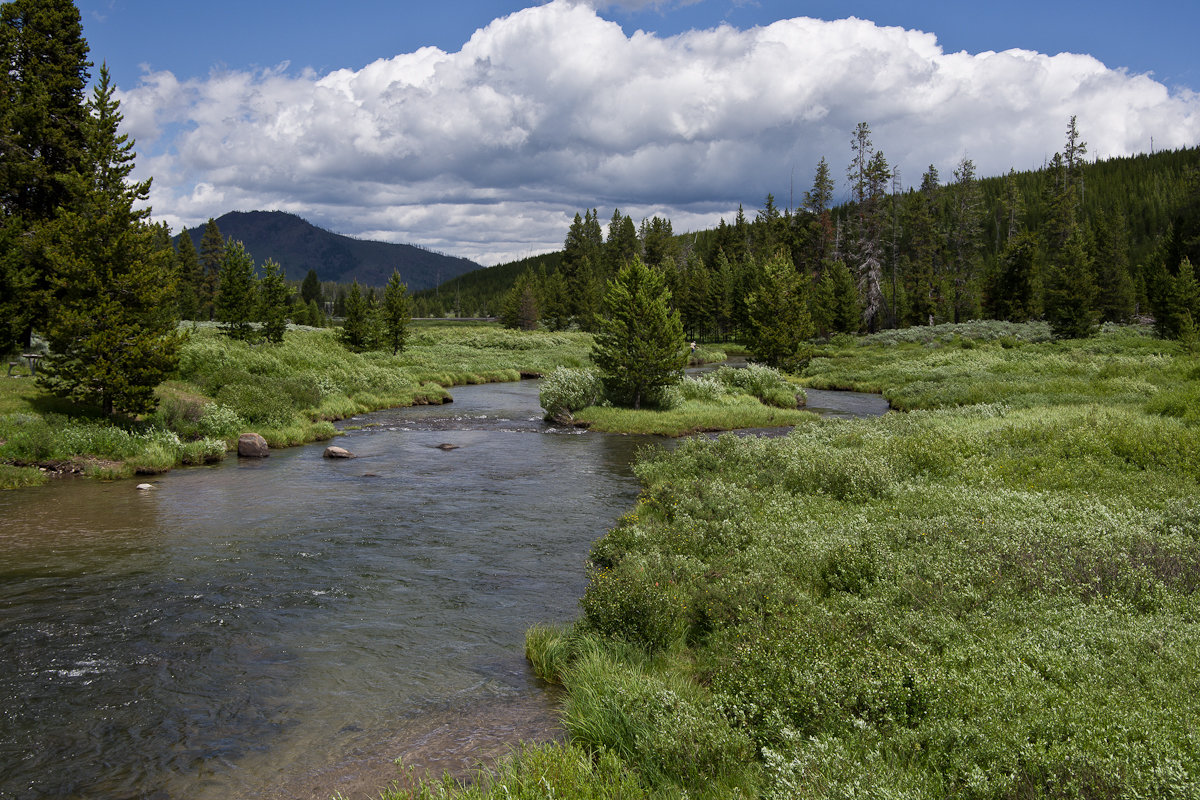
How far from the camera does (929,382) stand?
46.3 m

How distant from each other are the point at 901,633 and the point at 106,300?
2794cm

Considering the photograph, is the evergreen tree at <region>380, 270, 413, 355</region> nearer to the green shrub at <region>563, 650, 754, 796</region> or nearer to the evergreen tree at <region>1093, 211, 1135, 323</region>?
the green shrub at <region>563, 650, 754, 796</region>

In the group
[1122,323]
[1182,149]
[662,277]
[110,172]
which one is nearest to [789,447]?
[662,277]

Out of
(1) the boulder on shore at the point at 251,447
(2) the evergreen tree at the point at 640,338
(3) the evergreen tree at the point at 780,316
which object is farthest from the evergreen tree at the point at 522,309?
(1) the boulder on shore at the point at 251,447

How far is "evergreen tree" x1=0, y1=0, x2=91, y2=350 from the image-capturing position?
1241 inches

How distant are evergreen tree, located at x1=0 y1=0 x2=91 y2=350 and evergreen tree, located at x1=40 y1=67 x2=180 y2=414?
7010mm

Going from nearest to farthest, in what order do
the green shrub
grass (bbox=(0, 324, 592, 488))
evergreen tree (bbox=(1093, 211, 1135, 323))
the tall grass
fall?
1. the tall grass
2. the green shrub
3. grass (bbox=(0, 324, 592, 488))
4. evergreen tree (bbox=(1093, 211, 1135, 323))

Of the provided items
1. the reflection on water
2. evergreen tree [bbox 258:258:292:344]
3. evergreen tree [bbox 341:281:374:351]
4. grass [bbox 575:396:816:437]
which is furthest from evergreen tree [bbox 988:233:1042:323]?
evergreen tree [bbox 258:258:292:344]

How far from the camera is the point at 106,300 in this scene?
24875 millimetres

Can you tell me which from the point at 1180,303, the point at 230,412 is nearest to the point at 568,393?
the point at 230,412

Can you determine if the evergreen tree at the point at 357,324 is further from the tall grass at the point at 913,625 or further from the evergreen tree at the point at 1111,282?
the evergreen tree at the point at 1111,282

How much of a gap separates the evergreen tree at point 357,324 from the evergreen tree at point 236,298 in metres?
11.1

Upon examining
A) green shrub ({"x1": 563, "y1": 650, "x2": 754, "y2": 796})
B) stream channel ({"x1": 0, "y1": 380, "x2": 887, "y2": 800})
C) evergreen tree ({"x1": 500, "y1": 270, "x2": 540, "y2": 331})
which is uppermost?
evergreen tree ({"x1": 500, "y1": 270, "x2": 540, "y2": 331})

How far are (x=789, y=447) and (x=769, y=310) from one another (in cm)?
3266
